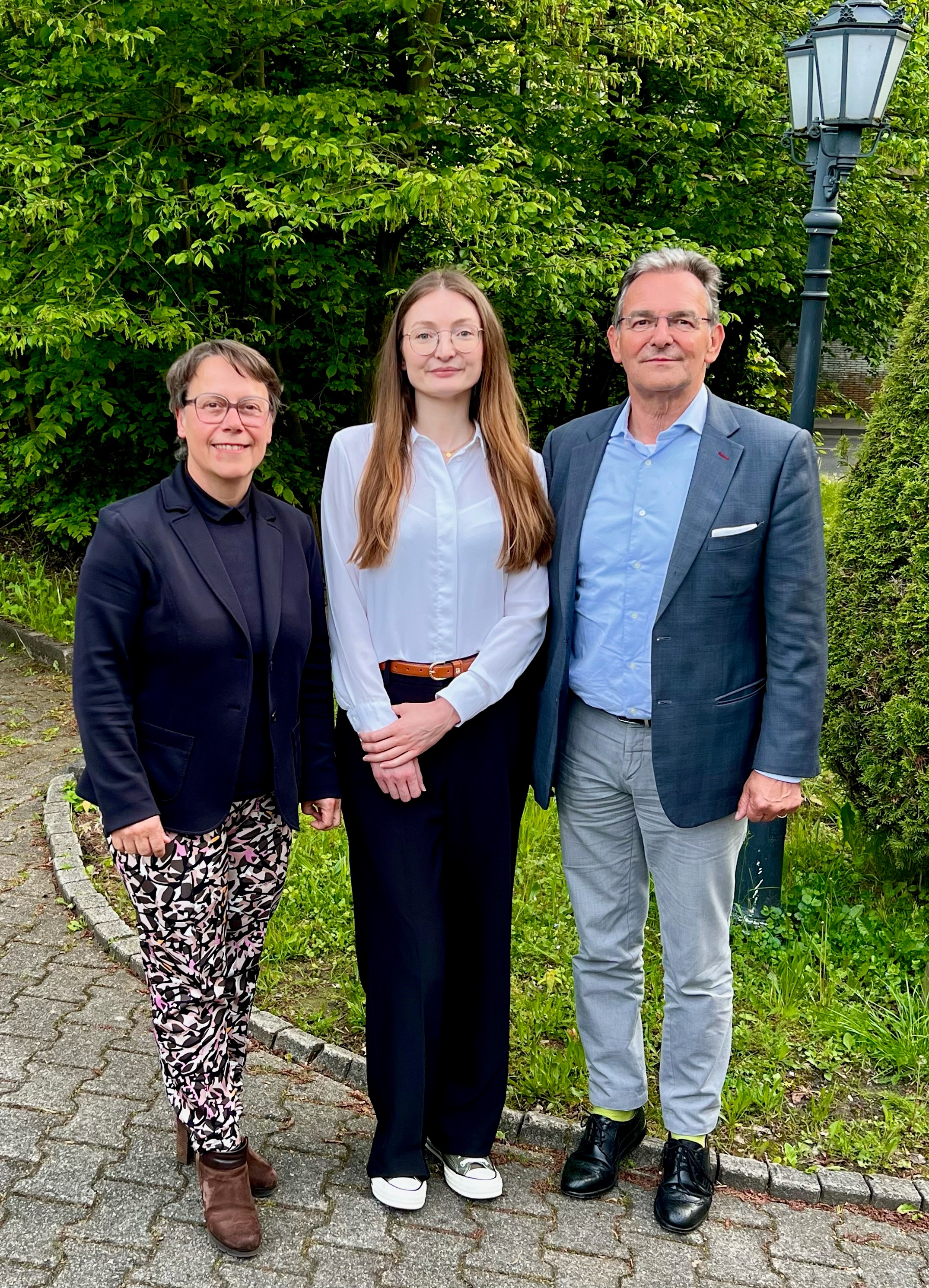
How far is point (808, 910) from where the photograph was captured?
4484 mm

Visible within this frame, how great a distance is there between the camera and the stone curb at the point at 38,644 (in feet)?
27.0

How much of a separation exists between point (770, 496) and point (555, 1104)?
6.18 feet

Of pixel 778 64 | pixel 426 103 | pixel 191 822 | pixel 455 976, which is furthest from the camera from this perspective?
pixel 778 64

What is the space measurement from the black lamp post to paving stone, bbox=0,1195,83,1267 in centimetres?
252

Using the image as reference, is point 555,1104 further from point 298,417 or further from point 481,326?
point 298,417

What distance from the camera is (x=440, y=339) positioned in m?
2.84

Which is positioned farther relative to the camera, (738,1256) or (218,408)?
(738,1256)

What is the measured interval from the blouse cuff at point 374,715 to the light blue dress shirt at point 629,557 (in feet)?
1.64

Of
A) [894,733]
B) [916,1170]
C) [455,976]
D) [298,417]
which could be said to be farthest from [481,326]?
[298,417]

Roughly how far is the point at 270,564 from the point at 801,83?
3399 mm

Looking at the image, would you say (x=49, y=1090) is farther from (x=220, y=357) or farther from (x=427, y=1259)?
(x=220, y=357)

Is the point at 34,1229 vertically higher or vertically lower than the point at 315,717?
lower

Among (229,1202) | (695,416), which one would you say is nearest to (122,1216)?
(229,1202)

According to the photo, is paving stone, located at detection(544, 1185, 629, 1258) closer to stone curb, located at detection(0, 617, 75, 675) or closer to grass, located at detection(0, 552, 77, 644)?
stone curb, located at detection(0, 617, 75, 675)
